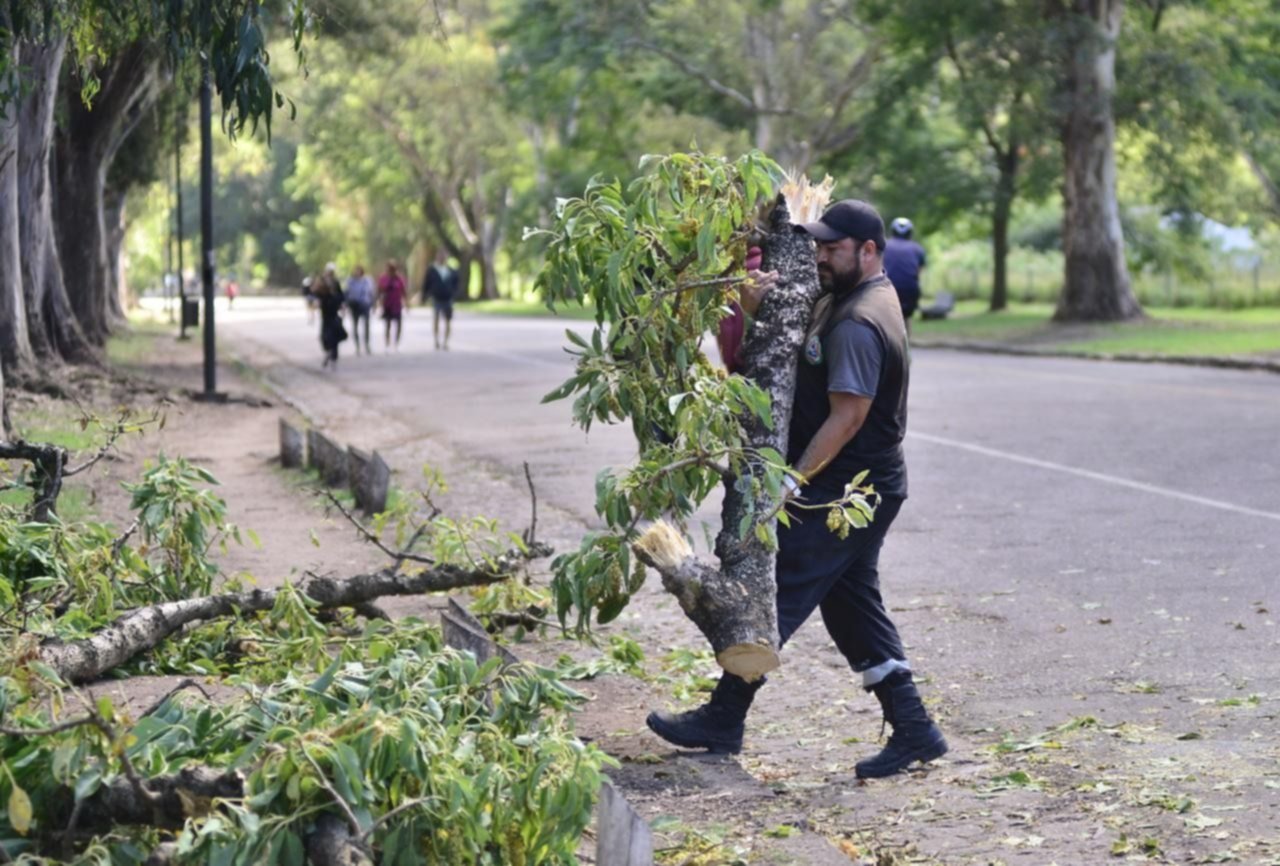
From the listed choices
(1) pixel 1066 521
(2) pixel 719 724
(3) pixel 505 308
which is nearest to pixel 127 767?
(2) pixel 719 724

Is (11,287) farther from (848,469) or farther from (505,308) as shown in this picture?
(505,308)

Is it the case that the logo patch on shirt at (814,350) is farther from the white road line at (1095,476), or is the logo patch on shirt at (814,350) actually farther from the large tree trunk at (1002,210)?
the large tree trunk at (1002,210)

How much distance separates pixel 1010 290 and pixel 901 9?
24958mm

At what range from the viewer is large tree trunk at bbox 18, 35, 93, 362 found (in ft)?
65.6

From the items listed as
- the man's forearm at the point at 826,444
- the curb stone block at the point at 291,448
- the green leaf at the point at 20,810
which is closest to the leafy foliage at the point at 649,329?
the man's forearm at the point at 826,444

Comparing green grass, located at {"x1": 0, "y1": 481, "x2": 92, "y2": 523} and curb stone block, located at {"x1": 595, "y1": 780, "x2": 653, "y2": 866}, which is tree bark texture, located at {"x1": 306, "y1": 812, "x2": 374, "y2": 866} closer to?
curb stone block, located at {"x1": 595, "y1": 780, "x2": 653, "y2": 866}

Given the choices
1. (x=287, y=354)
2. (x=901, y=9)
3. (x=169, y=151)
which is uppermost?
(x=901, y=9)

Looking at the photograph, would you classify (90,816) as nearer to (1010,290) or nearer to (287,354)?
(287,354)

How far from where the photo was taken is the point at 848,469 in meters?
6.63

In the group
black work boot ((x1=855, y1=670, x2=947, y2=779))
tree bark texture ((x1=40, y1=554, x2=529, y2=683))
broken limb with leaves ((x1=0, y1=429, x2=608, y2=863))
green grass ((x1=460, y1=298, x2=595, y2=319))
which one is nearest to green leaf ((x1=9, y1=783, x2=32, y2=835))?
broken limb with leaves ((x1=0, y1=429, x2=608, y2=863))

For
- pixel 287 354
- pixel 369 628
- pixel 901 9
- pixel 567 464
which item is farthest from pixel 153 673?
pixel 901 9

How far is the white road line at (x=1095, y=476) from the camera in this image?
484 inches

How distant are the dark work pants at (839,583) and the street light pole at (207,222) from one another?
1374cm

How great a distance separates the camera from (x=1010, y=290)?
6294cm
